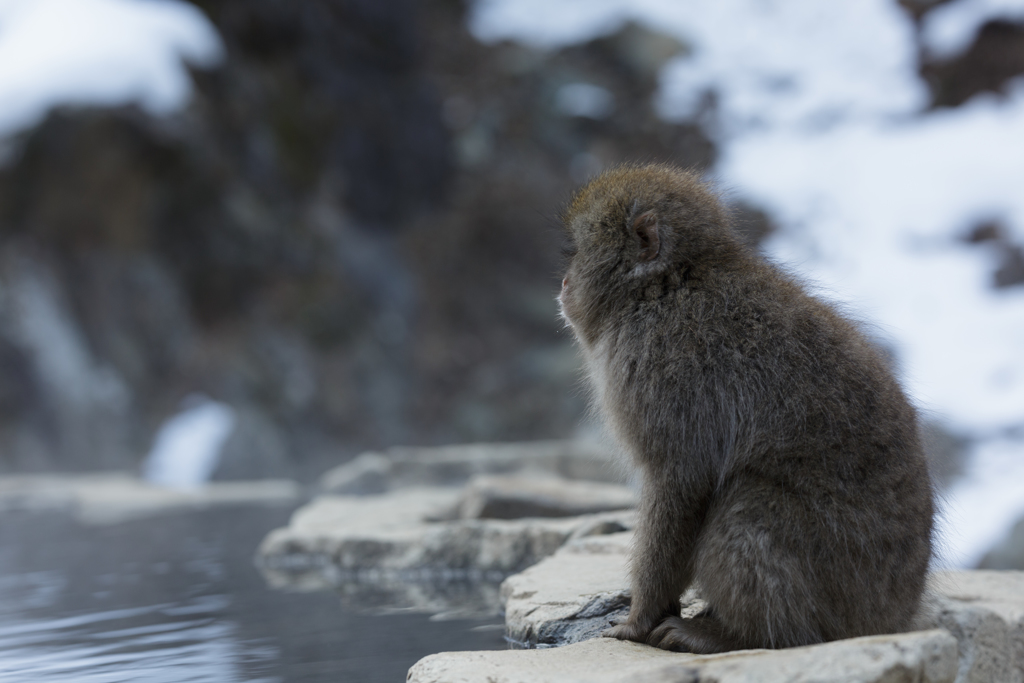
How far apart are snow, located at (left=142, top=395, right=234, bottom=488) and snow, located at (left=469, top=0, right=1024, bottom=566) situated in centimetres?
556

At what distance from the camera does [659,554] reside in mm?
1987

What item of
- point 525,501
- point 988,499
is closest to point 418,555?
point 525,501

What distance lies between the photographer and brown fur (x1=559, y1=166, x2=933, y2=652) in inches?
73.5

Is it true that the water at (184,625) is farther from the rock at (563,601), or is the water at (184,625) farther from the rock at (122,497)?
the rock at (122,497)

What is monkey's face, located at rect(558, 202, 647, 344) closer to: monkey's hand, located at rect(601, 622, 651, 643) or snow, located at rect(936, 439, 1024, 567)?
monkey's hand, located at rect(601, 622, 651, 643)

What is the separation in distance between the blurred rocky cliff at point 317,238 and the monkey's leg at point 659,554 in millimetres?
6859

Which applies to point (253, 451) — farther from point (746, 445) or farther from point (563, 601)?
point (746, 445)

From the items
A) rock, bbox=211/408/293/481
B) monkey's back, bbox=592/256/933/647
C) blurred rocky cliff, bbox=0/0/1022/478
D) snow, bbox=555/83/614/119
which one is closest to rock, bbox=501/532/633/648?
monkey's back, bbox=592/256/933/647

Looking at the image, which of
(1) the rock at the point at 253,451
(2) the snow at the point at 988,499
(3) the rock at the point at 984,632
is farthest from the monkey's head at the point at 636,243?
(1) the rock at the point at 253,451

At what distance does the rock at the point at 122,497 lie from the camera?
589cm

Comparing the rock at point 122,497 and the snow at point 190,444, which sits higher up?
the snow at point 190,444

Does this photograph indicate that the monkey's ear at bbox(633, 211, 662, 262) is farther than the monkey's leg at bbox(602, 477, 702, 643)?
Yes

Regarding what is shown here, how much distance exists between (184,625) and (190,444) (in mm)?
6421

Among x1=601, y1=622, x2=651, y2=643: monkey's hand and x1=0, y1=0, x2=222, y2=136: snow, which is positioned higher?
x1=0, y1=0, x2=222, y2=136: snow
